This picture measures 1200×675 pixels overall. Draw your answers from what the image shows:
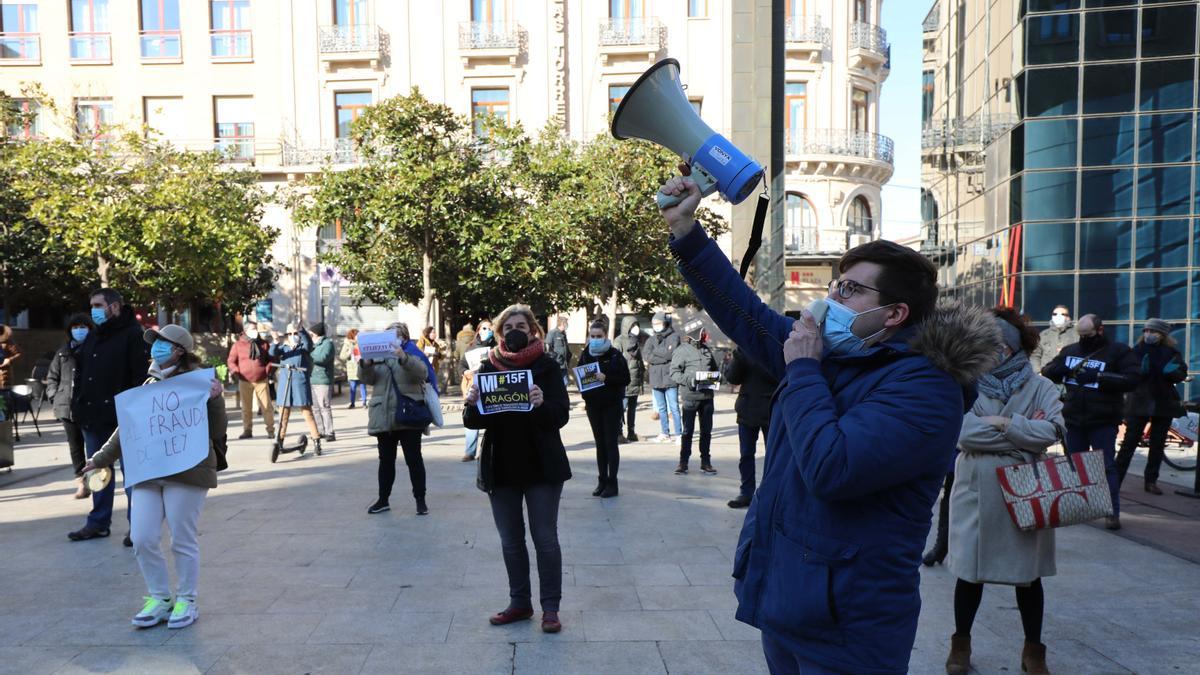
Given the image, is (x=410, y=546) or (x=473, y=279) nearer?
(x=410, y=546)

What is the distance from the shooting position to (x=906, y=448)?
199cm

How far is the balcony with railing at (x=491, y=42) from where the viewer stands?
28.5 metres

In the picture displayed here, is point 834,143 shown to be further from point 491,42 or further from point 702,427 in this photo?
point 702,427

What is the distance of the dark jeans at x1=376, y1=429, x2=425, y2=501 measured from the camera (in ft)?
25.5

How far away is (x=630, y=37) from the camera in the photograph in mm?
29062

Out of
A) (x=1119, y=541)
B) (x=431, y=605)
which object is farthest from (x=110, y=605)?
(x=1119, y=541)

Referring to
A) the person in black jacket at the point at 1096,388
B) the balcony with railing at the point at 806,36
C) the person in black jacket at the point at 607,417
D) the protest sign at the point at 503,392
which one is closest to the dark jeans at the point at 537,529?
the protest sign at the point at 503,392

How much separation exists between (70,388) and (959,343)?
8.93 metres

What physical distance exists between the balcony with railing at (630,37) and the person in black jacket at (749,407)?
75.4ft

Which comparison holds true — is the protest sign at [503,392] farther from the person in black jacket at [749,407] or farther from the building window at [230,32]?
the building window at [230,32]

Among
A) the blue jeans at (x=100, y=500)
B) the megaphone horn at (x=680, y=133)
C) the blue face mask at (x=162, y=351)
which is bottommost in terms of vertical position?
the blue jeans at (x=100, y=500)

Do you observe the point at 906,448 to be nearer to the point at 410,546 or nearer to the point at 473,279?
the point at 410,546

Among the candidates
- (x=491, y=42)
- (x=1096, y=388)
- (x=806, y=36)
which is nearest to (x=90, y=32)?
(x=491, y=42)

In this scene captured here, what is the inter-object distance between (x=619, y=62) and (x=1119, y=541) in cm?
2508
